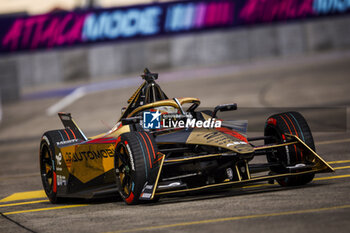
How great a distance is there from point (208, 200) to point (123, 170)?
116 cm

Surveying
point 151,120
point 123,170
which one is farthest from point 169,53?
point 123,170

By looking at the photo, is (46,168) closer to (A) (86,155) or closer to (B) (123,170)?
(A) (86,155)

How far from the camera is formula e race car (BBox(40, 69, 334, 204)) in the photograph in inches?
344

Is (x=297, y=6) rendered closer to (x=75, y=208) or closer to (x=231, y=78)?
(x=231, y=78)

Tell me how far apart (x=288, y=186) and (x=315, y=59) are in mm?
24136

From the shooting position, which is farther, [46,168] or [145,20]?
[145,20]

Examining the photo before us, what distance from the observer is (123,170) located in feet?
30.2

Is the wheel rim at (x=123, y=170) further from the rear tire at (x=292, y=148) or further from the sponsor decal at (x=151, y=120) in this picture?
the rear tire at (x=292, y=148)

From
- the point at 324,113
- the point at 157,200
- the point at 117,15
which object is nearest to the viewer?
the point at 157,200

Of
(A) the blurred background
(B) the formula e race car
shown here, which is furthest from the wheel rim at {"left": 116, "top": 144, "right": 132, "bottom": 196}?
(A) the blurred background

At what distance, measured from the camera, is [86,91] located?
3144 centimetres

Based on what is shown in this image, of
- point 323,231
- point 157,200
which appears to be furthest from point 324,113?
point 323,231

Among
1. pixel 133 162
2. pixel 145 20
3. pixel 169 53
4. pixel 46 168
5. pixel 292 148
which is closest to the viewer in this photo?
pixel 133 162

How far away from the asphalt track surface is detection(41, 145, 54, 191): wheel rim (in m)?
0.28
